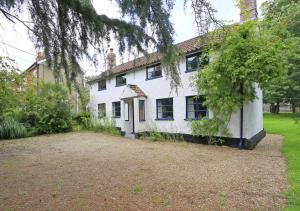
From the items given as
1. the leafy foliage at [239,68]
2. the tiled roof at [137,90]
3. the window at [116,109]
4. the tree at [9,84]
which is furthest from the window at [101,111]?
the leafy foliage at [239,68]

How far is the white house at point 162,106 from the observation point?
9680 mm

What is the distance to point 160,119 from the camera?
42.2ft

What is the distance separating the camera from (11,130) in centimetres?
1395

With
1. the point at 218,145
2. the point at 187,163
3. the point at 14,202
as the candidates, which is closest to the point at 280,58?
the point at 218,145

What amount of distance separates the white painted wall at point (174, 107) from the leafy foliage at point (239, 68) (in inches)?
35.1

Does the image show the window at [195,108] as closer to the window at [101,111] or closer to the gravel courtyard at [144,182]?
the gravel courtyard at [144,182]

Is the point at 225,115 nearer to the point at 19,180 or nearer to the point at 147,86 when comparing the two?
the point at 147,86

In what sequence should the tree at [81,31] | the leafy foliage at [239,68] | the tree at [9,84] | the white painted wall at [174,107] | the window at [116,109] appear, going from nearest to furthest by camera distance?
the tree at [81,31], the leafy foliage at [239,68], the tree at [9,84], the white painted wall at [174,107], the window at [116,109]

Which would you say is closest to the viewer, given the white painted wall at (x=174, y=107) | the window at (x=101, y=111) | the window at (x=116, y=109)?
the white painted wall at (x=174, y=107)

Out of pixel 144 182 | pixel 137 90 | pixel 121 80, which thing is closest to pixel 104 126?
pixel 121 80

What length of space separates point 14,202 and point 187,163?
469 cm

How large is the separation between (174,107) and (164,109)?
1041 millimetres

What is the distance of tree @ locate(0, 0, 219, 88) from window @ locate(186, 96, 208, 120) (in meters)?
7.33

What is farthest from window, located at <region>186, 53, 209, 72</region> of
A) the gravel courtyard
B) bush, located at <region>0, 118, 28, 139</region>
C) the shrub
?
bush, located at <region>0, 118, 28, 139</region>
